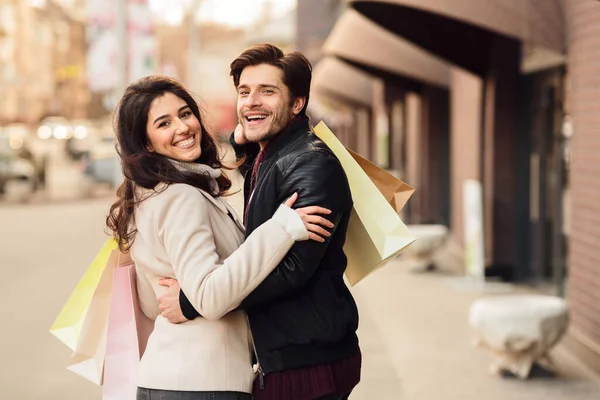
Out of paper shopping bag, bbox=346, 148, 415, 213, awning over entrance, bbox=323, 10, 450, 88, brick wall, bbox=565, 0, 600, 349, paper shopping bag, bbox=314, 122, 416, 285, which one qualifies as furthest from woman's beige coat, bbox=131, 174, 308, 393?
awning over entrance, bbox=323, 10, 450, 88

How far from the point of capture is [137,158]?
122 inches

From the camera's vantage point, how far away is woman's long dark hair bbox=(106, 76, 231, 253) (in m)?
3.09

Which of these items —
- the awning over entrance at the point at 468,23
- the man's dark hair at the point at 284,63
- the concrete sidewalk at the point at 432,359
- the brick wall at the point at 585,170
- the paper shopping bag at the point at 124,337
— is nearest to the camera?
the man's dark hair at the point at 284,63

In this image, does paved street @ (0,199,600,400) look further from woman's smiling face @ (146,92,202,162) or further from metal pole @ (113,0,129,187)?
woman's smiling face @ (146,92,202,162)

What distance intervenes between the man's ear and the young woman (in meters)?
0.31

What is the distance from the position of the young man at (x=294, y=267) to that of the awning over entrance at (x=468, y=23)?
6.80 meters

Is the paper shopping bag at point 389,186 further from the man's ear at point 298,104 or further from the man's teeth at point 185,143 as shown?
the man's teeth at point 185,143

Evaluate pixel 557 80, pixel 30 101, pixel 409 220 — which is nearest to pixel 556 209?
pixel 557 80

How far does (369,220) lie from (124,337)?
2.91 ft

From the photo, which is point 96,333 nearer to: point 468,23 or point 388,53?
point 468,23

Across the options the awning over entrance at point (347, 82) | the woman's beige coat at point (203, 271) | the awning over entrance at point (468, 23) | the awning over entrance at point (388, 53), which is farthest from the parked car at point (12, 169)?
the woman's beige coat at point (203, 271)

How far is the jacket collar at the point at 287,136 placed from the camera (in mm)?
3104

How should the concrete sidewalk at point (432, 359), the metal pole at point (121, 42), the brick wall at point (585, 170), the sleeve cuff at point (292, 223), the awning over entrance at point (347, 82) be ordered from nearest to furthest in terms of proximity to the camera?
1. the sleeve cuff at point (292, 223)
2. the concrete sidewalk at point (432, 359)
3. the brick wall at point (585, 170)
4. the metal pole at point (121, 42)
5. the awning over entrance at point (347, 82)

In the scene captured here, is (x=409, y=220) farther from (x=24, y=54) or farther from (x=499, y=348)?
(x=24, y=54)
